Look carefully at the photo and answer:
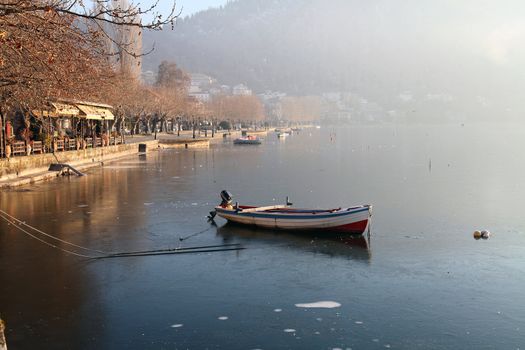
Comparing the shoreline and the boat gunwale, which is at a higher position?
the shoreline

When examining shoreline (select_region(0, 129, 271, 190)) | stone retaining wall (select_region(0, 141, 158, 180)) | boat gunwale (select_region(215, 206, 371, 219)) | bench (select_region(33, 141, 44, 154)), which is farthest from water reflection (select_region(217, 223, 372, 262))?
bench (select_region(33, 141, 44, 154))

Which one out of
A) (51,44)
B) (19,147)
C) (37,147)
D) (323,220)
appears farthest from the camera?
(37,147)

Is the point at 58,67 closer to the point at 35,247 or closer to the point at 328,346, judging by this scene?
the point at 35,247

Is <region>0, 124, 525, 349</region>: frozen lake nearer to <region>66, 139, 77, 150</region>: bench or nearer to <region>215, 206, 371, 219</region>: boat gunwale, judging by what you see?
<region>215, 206, 371, 219</region>: boat gunwale

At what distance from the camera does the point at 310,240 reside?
24.6 m

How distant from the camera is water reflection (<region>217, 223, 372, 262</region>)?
74.9 feet

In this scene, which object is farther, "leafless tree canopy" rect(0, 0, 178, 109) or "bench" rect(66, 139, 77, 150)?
"bench" rect(66, 139, 77, 150)

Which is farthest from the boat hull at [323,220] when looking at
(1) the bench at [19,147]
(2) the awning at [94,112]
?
(2) the awning at [94,112]

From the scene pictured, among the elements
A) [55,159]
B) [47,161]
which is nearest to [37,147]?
[47,161]

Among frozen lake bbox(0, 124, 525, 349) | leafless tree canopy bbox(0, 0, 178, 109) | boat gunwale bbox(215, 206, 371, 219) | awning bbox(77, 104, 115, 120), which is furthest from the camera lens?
awning bbox(77, 104, 115, 120)

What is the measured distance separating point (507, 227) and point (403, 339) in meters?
16.0

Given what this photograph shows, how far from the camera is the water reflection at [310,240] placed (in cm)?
2284

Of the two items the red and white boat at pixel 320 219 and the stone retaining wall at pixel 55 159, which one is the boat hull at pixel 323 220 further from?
the stone retaining wall at pixel 55 159

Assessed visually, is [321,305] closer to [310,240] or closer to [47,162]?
[310,240]
